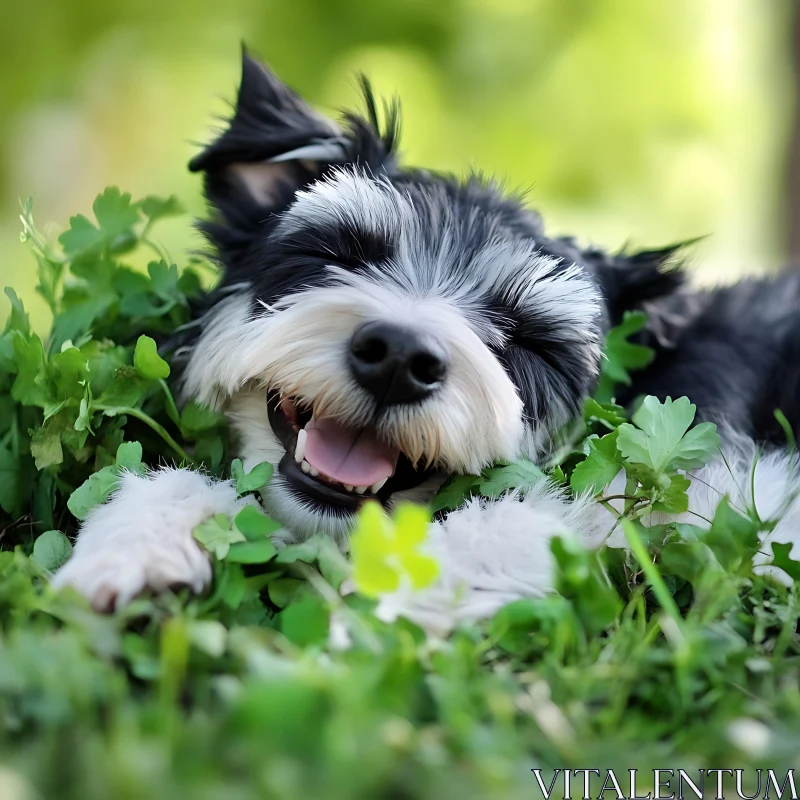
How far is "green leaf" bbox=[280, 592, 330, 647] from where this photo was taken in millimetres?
1829

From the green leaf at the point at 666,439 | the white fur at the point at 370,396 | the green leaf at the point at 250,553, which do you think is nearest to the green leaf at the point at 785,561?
the green leaf at the point at 666,439

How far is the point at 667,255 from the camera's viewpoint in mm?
3490

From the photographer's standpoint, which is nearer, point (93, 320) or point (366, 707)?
point (366, 707)

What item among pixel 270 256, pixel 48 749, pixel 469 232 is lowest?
pixel 48 749

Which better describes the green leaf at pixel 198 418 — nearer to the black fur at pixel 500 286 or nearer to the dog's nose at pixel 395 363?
the black fur at pixel 500 286

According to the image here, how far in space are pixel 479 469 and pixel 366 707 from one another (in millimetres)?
1228

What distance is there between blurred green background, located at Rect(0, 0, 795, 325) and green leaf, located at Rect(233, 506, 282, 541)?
7629 mm

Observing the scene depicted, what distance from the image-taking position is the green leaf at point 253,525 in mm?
2174

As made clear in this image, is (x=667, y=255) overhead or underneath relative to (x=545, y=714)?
overhead

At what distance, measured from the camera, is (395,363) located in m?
2.41

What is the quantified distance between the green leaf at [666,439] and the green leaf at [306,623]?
990 millimetres

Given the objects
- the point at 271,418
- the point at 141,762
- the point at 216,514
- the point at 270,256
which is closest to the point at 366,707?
the point at 141,762

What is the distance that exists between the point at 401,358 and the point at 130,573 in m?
0.90

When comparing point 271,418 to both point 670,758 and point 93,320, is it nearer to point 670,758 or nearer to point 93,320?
point 93,320
